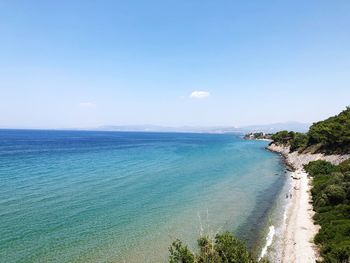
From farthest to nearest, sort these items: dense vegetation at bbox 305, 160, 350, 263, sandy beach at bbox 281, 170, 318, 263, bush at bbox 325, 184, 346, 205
Result: 1. bush at bbox 325, 184, 346, 205
2. sandy beach at bbox 281, 170, 318, 263
3. dense vegetation at bbox 305, 160, 350, 263

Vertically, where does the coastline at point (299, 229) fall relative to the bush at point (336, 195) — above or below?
below

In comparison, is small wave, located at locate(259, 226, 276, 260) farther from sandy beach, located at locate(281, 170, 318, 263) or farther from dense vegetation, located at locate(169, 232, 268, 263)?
dense vegetation, located at locate(169, 232, 268, 263)

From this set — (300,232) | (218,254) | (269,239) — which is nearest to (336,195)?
(300,232)

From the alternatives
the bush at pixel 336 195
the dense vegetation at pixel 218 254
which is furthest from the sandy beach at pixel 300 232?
the dense vegetation at pixel 218 254

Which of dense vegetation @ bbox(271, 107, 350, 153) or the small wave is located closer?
the small wave

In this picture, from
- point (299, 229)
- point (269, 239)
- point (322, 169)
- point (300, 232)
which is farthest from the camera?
point (322, 169)

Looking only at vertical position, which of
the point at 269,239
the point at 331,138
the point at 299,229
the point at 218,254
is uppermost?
the point at 331,138

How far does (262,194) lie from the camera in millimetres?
44469

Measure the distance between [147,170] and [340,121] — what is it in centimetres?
4826

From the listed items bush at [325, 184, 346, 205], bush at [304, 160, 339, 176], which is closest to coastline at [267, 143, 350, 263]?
bush at [325, 184, 346, 205]

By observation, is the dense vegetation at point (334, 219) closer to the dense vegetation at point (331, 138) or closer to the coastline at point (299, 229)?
the coastline at point (299, 229)

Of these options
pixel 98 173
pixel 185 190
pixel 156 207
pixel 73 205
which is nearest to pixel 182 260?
pixel 156 207

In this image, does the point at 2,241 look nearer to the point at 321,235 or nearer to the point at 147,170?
the point at 321,235

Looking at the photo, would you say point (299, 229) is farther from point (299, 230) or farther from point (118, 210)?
point (118, 210)
